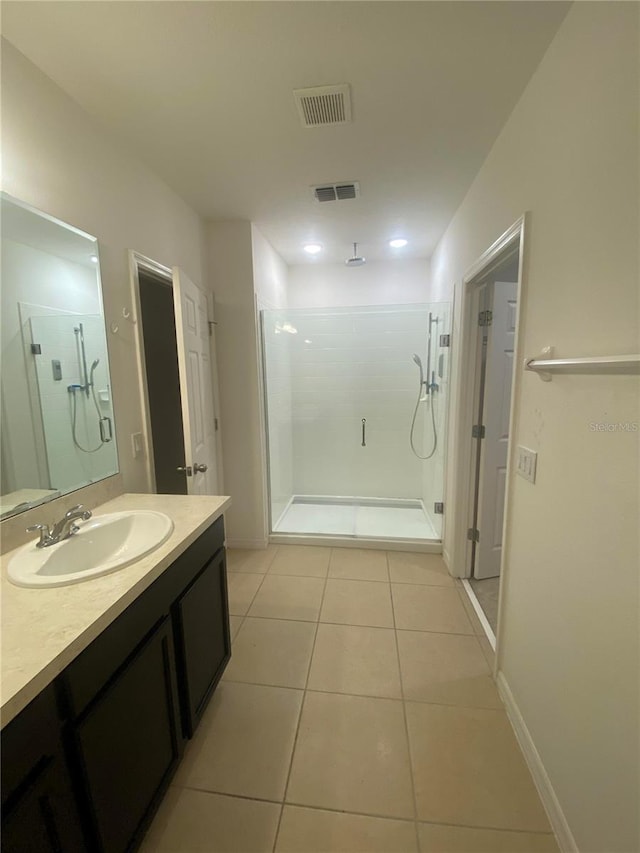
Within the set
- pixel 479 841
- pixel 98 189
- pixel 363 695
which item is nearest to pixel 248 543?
pixel 363 695

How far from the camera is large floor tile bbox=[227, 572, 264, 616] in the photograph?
2.22 meters

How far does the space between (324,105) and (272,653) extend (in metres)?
2.63

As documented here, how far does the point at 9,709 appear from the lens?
2.03 feet

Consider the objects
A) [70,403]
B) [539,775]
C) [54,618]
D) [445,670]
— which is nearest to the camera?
[54,618]

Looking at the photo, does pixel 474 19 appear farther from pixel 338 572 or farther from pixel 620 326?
pixel 338 572

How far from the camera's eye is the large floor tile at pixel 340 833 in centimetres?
110

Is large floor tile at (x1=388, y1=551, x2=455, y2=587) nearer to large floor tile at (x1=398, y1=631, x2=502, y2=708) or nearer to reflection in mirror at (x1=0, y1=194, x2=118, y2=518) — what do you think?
large floor tile at (x1=398, y1=631, x2=502, y2=708)

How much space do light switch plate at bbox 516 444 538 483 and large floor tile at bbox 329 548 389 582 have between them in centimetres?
147

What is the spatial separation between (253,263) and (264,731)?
2.82m

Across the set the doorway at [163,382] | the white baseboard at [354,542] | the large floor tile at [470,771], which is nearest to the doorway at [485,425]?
the white baseboard at [354,542]

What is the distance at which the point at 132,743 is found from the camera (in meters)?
1.00

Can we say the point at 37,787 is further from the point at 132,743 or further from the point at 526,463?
the point at 526,463

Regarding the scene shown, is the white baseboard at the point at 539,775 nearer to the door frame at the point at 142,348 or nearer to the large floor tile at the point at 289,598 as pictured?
the large floor tile at the point at 289,598

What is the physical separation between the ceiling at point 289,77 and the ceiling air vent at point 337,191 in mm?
54
